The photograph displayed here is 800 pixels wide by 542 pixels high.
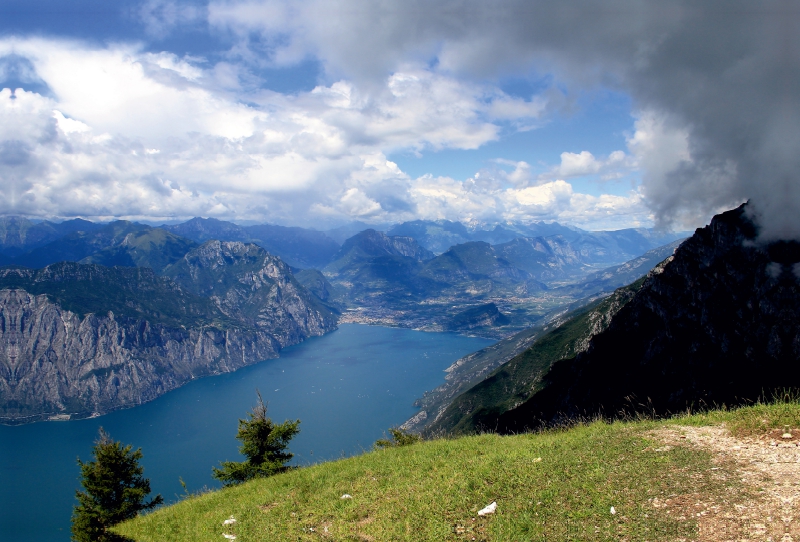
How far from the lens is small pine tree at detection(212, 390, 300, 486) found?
71.5 feet

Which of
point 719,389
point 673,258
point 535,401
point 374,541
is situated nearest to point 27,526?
point 535,401

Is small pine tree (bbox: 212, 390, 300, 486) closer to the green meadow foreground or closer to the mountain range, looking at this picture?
the green meadow foreground

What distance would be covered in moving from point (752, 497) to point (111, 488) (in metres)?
34.3

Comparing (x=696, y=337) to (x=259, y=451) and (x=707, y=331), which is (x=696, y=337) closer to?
(x=707, y=331)

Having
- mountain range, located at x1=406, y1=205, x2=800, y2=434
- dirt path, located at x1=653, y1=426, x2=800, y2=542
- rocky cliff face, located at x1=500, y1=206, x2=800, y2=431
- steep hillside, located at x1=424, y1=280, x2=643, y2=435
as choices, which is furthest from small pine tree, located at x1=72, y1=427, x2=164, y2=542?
steep hillside, located at x1=424, y1=280, x2=643, y2=435

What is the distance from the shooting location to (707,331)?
325ft

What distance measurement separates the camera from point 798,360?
248ft

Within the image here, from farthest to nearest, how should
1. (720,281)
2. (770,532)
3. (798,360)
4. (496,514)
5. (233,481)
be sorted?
(720,281), (798,360), (233,481), (496,514), (770,532)

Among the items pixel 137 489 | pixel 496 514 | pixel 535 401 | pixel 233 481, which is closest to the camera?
pixel 496 514

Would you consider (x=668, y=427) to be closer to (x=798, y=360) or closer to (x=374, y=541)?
(x=374, y=541)

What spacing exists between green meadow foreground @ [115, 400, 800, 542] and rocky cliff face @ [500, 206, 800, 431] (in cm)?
4708

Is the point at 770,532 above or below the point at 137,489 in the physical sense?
above

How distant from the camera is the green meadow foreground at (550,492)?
11.2m

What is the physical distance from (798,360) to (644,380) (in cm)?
4220
